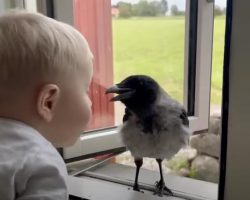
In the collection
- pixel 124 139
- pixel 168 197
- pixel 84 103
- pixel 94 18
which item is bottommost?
pixel 168 197

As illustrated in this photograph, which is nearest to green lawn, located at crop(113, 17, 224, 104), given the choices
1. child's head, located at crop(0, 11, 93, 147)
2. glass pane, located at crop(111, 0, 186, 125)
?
glass pane, located at crop(111, 0, 186, 125)

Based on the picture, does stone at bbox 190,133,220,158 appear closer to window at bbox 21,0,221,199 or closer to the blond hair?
window at bbox 21,0,221,199

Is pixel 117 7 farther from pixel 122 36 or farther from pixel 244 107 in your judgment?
pixel 244 107

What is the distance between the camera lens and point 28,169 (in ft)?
1.62

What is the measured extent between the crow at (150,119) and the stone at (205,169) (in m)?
0.10

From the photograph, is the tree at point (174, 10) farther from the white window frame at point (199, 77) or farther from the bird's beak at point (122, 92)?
the bird's beak at point (122, 92)

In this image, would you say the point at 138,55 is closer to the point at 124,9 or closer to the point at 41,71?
the point at 124,9

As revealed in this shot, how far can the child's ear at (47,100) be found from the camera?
548 mm

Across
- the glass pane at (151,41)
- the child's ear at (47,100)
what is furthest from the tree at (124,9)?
the child's ear at (47,100)

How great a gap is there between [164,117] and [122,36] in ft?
1.01

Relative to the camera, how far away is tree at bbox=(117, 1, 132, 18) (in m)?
0.98

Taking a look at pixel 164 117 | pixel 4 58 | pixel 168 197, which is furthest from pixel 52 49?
pixel 168 197

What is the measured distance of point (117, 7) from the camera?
99cm

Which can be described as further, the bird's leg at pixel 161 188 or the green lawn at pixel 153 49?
the green lawn at pixel 153 49
